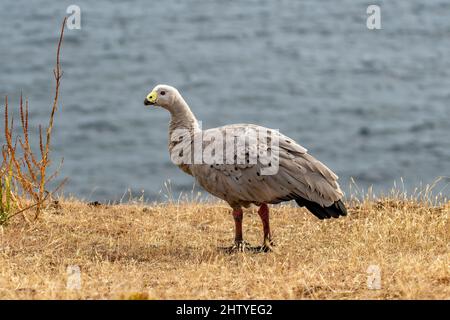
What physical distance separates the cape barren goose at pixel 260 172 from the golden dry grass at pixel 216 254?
0.53 metres

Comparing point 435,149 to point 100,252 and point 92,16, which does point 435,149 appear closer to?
point 92,16

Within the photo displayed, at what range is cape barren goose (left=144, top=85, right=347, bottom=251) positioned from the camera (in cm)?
925

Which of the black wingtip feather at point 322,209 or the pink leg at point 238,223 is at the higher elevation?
the black wingtip feather at point 322,209

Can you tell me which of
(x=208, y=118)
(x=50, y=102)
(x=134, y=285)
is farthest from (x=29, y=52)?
(x=134, y=285)

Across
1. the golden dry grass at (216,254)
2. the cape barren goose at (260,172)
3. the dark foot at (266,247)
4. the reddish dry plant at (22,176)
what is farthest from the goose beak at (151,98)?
the dark foot at (266,247)

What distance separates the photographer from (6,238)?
9.95m

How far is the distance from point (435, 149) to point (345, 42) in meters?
10.8

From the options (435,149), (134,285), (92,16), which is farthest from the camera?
(92,16)

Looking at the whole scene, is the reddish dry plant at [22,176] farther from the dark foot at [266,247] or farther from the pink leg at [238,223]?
the dark foot at [266,247]

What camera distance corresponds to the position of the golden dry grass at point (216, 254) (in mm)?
7656

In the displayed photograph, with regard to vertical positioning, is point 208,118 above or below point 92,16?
below

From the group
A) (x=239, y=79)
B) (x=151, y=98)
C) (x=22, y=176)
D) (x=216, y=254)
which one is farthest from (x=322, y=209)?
(x=239, y=79)

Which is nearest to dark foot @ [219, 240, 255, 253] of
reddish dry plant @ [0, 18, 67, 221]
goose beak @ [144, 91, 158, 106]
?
goose beak @ [144, 91, 158, 106]

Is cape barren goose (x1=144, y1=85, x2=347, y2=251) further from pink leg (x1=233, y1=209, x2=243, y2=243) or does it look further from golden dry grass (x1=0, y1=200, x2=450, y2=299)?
golden dry grass (x1=0, y1=200, x2=450, y2=299)
